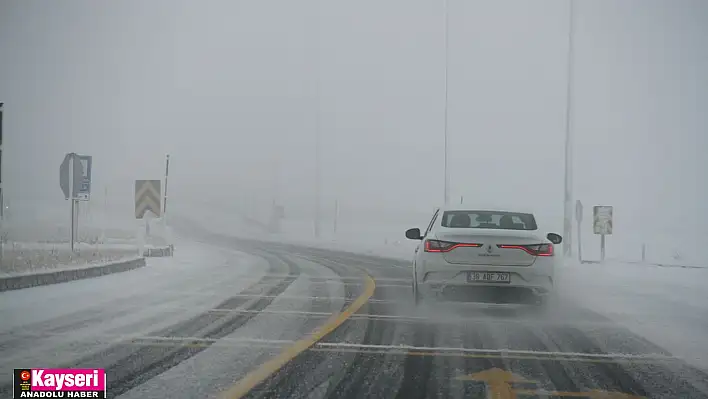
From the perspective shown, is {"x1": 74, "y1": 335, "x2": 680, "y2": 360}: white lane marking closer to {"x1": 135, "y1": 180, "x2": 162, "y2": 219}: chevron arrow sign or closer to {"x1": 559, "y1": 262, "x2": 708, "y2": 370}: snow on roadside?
{"x1": 559, "y1": 262, "x2": 708, "y2": 370}: snow on roadside

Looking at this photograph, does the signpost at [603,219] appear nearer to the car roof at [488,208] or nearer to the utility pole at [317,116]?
the car roof at [488,208]

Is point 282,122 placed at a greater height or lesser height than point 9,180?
greater

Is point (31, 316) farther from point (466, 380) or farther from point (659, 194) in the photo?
point (659, 194)

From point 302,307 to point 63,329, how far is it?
3.71 metres

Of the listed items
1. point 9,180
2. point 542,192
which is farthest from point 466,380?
point 9,180

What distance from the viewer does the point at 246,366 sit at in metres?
7.45

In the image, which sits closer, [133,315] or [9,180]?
[133,315]

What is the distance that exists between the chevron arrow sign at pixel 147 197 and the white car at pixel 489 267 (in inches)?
566

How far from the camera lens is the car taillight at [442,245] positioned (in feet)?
36.5

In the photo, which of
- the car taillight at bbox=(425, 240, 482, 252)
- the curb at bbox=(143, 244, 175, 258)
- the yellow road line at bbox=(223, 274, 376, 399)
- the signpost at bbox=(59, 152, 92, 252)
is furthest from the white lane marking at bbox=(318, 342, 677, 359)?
the curb at bbox=(143, 244, 175, 258)

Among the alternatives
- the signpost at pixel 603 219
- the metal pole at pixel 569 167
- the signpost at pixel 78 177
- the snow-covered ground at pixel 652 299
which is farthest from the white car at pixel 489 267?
the signpost at pixel 603 219

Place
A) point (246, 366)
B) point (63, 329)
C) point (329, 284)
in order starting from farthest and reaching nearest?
point (329, 284) → point (63, 329) → point (246, 366)

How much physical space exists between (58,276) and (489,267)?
8.22 metres

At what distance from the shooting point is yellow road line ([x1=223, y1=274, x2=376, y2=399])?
655 centimetres
